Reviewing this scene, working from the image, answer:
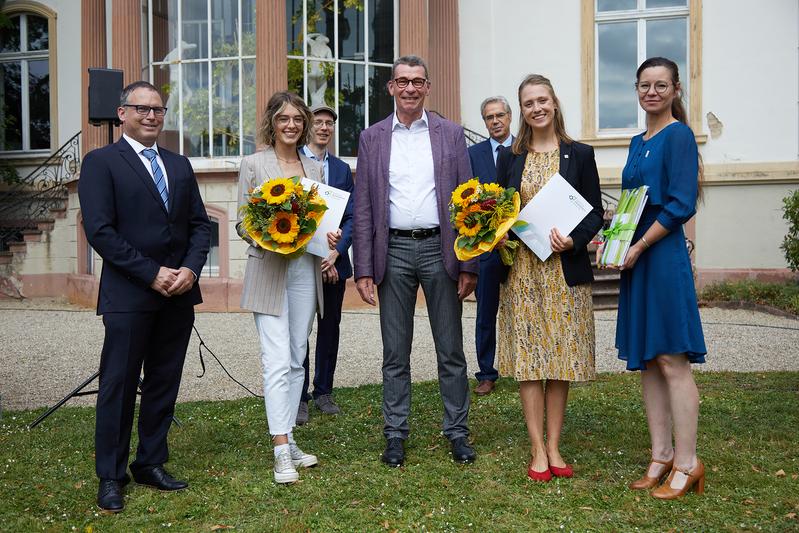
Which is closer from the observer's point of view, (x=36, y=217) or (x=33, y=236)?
(x=33, y=236)

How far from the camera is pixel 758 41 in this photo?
521 inches

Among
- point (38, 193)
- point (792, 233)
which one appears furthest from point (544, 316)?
point (38, 193)

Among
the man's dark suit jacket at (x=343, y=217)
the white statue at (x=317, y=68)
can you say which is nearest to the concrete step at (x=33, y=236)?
the white statue at (x=317, y=68)

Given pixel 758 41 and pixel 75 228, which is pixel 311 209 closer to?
pixel 75 228

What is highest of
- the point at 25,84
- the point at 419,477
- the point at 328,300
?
the point at 25,84

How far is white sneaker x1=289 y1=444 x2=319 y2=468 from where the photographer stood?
4.62 m

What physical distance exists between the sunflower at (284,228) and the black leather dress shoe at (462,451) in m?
1.57

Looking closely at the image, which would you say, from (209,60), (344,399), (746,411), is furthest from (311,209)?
(209,60)

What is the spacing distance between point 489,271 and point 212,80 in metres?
7.23

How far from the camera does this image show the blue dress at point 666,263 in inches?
155

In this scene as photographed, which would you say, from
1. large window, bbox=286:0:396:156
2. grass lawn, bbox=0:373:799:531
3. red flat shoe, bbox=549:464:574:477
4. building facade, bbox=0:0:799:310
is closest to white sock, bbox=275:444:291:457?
grass lawn, bbox=0:373:799:531

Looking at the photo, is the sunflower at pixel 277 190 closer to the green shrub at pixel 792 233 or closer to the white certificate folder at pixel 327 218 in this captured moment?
the white certificate folder at pixel 327 218

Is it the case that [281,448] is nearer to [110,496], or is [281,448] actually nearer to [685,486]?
[110,496]

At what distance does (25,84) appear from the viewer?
16078 millimetres
